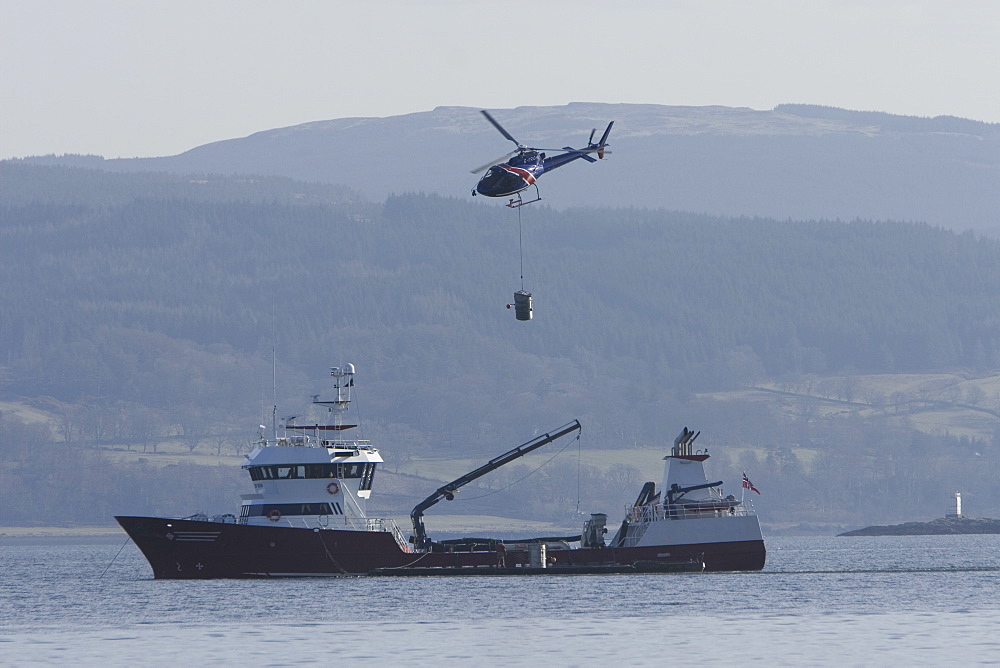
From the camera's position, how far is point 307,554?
8669cm

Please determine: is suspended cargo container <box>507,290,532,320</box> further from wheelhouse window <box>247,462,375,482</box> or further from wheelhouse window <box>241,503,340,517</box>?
wheelhouse window <box>241,503,340,517</box>

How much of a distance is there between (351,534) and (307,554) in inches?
92.3

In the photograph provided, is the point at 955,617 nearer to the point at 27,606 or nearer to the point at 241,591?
the point at 241,591

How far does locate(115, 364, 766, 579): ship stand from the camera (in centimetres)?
8694

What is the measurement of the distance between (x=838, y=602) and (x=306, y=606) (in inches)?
907

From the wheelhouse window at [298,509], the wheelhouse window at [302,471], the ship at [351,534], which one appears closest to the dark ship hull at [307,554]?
the ship at [351,534]

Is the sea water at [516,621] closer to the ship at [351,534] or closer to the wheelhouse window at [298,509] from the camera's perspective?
the ship at [351,534]

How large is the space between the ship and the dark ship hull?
0.16 feet

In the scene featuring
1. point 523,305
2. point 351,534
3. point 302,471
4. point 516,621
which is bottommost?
point 516,621

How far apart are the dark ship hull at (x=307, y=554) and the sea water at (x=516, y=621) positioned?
0.92 meters

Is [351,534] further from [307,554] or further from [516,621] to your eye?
[516,621]

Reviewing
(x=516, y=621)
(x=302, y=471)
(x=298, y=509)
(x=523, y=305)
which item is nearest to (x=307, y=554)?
(x=298, y=509)

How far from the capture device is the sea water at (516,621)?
57375 mm

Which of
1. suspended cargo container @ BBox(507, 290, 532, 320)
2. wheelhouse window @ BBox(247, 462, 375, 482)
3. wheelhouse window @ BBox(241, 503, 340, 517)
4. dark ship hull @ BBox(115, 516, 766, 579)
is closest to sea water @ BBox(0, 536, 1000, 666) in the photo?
dark ship hull @ BBox(115, 516, 766, 579)
